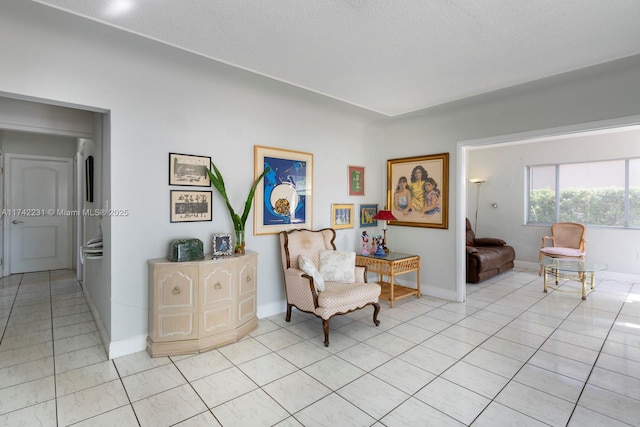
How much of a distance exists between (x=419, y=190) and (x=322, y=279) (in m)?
2.22

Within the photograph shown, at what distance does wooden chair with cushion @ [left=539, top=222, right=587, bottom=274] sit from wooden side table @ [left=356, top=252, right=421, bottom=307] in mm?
2845

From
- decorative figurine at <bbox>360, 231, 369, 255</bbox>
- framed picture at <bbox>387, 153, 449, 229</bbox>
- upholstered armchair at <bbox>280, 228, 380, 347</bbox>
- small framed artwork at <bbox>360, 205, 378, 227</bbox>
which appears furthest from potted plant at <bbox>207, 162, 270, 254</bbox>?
framed picture at <bbox>387, 153, 449, 229</bbox>

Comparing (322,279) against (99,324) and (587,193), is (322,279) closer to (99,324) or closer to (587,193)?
(99,324)

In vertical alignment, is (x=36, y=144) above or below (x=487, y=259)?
above

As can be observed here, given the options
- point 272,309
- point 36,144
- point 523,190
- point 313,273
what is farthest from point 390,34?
point 36,144

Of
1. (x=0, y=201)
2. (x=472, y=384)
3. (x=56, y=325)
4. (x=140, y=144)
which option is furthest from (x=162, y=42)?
(x=0, y=201)

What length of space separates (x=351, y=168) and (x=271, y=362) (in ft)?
9.52

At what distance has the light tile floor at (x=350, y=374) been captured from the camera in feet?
6.49

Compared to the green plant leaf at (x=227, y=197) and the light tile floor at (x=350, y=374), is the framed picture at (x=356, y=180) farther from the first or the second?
the light tile floor at (x=350, y=374)

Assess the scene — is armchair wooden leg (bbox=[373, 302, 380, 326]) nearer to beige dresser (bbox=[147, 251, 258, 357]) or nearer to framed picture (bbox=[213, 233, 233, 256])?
beige dresser (bbox=[147, 251, 258, 357])

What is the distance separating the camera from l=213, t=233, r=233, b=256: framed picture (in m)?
3.11

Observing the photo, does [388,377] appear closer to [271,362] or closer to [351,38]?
[271,362]

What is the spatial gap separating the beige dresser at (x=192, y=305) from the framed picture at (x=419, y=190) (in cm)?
283

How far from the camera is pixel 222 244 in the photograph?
3.14 metres
